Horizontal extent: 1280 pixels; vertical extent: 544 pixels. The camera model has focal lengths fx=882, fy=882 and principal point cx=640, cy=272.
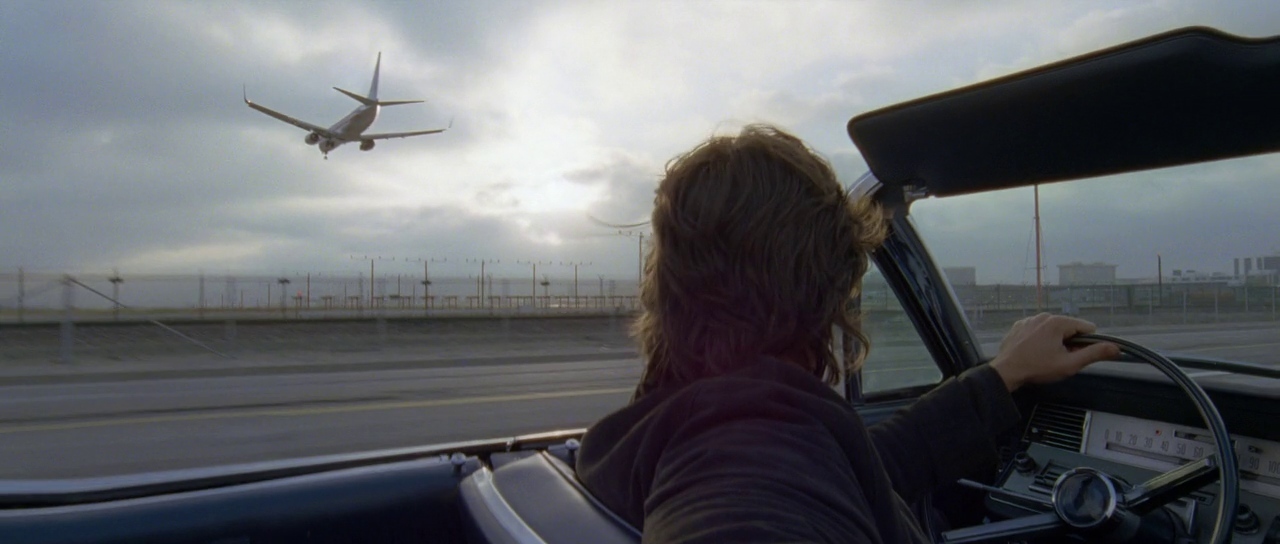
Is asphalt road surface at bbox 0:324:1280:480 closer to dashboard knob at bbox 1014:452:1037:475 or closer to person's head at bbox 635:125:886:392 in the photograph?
dashboard knob at bbox 1014:452:1037:475

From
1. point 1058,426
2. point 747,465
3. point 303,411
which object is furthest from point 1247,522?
point 303,411

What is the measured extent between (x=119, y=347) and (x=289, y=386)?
6.04 metres

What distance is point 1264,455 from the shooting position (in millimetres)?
2193

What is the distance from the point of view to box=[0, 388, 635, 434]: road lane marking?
328 inches

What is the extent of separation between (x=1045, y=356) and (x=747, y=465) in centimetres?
125

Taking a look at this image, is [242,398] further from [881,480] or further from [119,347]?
[881,480]

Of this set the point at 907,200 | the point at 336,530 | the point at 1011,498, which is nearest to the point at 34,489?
the point at 336,530

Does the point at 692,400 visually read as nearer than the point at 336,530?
Yes

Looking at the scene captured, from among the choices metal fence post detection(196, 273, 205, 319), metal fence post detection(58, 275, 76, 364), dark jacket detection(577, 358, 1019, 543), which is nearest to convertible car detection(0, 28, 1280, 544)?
dark jacket detection(577, 358, 1019, 543)

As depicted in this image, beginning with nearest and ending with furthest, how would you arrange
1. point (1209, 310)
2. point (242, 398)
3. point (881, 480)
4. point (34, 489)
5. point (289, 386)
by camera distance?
point (881, 480) → point (34, 489) → point (1209, 310) → point (242, 398) → point (289, 386)

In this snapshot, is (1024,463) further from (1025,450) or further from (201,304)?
(201,304)

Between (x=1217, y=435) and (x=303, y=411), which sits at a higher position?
(x=1217, y=435)

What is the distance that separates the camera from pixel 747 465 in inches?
37.8

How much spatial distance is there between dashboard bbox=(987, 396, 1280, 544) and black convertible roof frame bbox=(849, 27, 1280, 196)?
0.71 m
